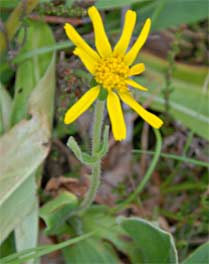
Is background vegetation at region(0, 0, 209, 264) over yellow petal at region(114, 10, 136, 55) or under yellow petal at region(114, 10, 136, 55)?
under

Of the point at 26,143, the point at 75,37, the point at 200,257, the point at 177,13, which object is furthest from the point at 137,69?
the point at 177,13

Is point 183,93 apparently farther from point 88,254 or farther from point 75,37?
point 75,37

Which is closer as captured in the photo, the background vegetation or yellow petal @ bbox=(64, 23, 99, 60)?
yellow petal @ bbox=(64, 23, 99, 60)

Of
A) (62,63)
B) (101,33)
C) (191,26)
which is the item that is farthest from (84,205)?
(191,26)

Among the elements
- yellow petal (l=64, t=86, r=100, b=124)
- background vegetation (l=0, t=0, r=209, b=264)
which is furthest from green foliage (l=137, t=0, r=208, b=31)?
yellow petal (l=64, t=86, r=100, b=124)

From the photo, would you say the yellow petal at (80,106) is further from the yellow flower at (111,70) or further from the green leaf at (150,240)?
the green leaf at (150,240)

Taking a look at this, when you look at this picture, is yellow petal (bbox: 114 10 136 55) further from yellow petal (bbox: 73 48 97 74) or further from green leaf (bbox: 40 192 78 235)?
green leaf (bbox: 40 192 78 235)

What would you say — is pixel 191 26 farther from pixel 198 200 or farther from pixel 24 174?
pixel 24 174
